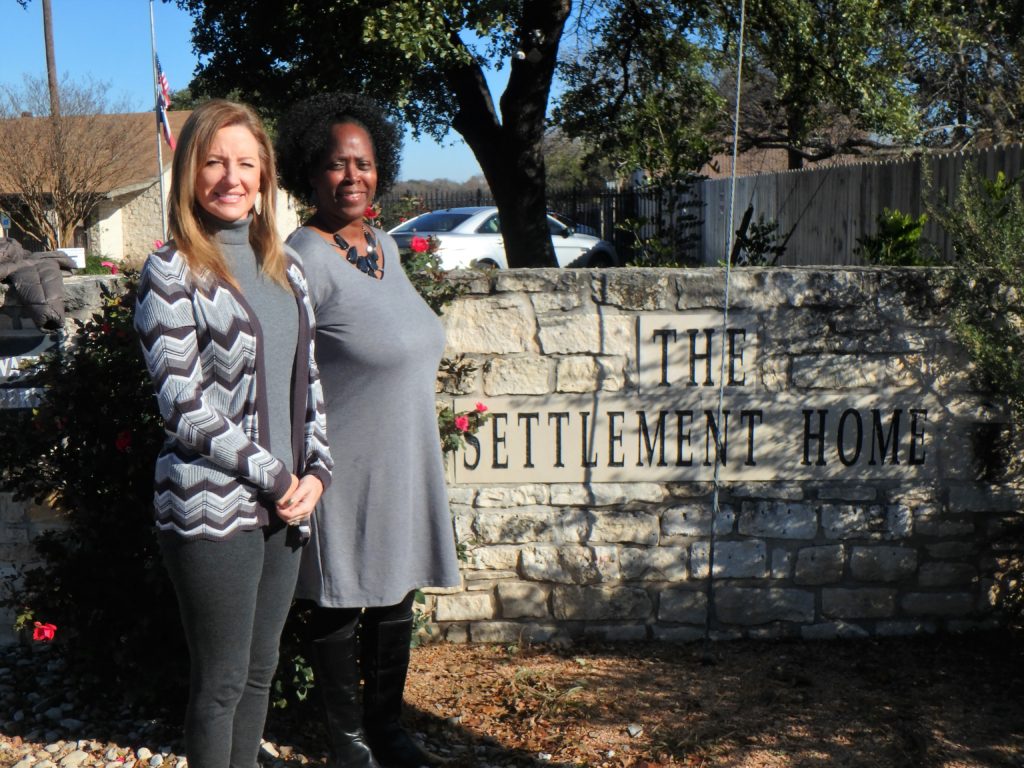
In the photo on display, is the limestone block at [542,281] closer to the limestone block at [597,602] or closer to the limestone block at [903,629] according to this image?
the limestone block at [597,602]

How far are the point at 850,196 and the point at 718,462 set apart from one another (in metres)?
7.25

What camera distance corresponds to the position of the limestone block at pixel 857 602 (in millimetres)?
4324

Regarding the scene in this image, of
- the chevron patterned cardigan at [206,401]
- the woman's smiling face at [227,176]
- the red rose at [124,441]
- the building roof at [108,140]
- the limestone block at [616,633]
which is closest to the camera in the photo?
the chevron patterned cardigan at [206,401]

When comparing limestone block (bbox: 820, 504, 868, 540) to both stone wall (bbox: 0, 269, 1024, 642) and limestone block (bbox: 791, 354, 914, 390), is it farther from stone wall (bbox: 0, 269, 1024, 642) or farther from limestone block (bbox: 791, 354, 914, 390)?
limestone block (bbox: 791, 354, 914, 390)

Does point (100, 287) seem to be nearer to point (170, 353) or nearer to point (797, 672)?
point (170, 353)

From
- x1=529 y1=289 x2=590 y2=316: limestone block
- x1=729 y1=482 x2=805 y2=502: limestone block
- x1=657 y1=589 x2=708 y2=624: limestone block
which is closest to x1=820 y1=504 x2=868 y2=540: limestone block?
x1=729 y1=482 x2=805 y2=502: limestone block

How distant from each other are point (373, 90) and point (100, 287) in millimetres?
3609

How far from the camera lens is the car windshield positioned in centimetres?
1534

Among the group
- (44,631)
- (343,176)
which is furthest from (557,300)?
(44,631)

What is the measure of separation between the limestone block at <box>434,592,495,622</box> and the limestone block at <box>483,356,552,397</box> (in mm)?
817

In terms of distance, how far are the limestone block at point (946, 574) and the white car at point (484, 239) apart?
34.0 feet

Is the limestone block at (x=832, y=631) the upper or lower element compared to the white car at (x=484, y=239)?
lower

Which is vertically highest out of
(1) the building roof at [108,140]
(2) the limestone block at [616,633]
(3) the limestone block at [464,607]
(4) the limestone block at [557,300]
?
(1) the building roof at [108,140]

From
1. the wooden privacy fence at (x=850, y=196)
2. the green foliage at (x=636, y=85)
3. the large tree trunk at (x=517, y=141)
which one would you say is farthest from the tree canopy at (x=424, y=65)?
the wooden privacy fence at (x=850, y=196)
